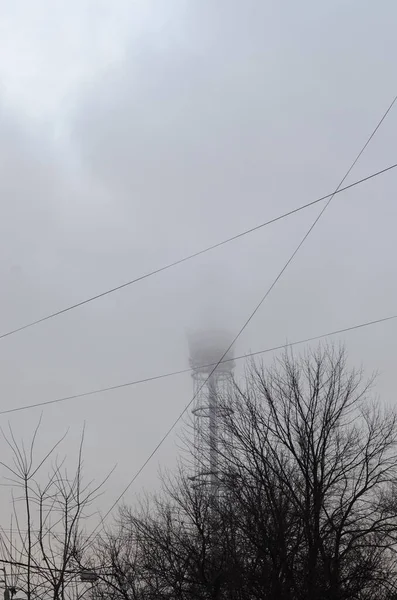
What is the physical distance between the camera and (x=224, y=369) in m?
49.1

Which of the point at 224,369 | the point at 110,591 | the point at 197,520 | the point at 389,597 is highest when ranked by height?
the point at 224,369

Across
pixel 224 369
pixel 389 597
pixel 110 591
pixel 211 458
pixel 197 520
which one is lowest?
pixel 389 597

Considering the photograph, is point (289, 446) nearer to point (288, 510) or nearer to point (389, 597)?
point (288, 510)

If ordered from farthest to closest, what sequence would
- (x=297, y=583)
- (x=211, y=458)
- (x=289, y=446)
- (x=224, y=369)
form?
(x=224, y=369), (x=211, y=458), (x=289, y=446), (x=297, y=583)

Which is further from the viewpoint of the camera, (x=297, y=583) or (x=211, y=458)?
(x=211, y=458)

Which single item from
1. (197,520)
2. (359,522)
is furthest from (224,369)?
(359,522)

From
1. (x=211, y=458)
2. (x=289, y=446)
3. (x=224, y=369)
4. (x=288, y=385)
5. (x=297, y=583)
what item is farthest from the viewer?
(x=224, y=369)

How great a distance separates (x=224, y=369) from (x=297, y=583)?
33.2 meters

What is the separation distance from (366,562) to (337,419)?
320 centimetres

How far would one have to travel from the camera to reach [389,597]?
52.7 feet

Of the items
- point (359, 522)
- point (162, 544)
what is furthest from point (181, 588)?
point (359, 522)

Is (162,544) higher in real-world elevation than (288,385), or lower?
lower

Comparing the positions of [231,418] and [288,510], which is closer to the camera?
[288,510]

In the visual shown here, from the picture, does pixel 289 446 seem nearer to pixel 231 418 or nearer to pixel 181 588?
pixel 231 418
